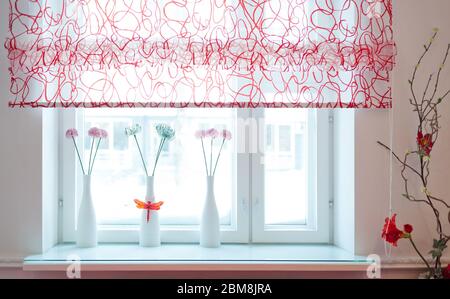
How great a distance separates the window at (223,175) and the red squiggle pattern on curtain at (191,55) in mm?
262

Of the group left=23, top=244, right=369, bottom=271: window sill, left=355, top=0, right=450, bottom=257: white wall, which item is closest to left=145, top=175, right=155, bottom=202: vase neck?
left=23, top=244, right=369, bottom=271: window sill

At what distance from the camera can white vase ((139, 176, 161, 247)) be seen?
85.3 inches

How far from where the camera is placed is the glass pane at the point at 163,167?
2.27 meters

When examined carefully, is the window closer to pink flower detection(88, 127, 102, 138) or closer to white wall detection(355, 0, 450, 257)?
pink flower detection(88, 127, 102, 138)

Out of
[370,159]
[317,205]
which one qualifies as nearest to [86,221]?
[317,205]

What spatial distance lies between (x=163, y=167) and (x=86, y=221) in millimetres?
392

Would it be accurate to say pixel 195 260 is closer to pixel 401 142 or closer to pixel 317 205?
pixel 317 205

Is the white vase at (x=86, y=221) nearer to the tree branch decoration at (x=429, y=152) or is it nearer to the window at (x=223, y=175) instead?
the window at (x=223, y=175)

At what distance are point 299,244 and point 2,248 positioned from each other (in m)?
1.21

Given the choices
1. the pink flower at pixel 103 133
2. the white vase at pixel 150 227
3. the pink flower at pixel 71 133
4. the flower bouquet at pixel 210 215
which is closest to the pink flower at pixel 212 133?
the flower bouquet at pixel 210 215

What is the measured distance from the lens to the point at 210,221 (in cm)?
216

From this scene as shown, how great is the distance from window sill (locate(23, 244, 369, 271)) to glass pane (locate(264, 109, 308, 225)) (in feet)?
0.69

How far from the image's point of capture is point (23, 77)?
79.4 inches
